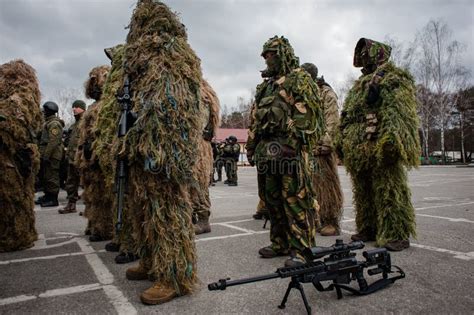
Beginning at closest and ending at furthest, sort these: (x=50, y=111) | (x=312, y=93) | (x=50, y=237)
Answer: (x=312, y=93) < (x=50, y=237) < (x=50, y=111)

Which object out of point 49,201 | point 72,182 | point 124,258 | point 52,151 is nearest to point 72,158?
point 72,182

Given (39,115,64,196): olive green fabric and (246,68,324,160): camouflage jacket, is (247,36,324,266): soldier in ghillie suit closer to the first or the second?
(246,68,324,160): camouflage jacket

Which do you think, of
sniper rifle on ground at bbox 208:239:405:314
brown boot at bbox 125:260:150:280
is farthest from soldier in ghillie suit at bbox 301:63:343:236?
brown boot at bbox 125:260:150:280

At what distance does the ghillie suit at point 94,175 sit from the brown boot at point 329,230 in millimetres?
2778

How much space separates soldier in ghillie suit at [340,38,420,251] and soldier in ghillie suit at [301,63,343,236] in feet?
1.38

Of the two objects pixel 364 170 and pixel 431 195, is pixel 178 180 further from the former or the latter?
pixel 431 195

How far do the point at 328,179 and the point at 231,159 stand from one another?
34.0 feet

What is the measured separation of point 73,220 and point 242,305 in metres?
4.93

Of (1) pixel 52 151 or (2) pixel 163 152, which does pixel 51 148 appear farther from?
(2) pixel 163 152

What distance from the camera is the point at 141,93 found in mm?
2705

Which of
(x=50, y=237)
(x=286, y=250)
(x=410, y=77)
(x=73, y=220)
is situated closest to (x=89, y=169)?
(x=50, y=237)

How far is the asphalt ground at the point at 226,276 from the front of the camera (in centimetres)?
256

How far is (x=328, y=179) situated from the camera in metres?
4.97

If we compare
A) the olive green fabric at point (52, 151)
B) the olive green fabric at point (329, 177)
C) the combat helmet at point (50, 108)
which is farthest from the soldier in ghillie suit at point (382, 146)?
the combat helmet at point (50, 108)
